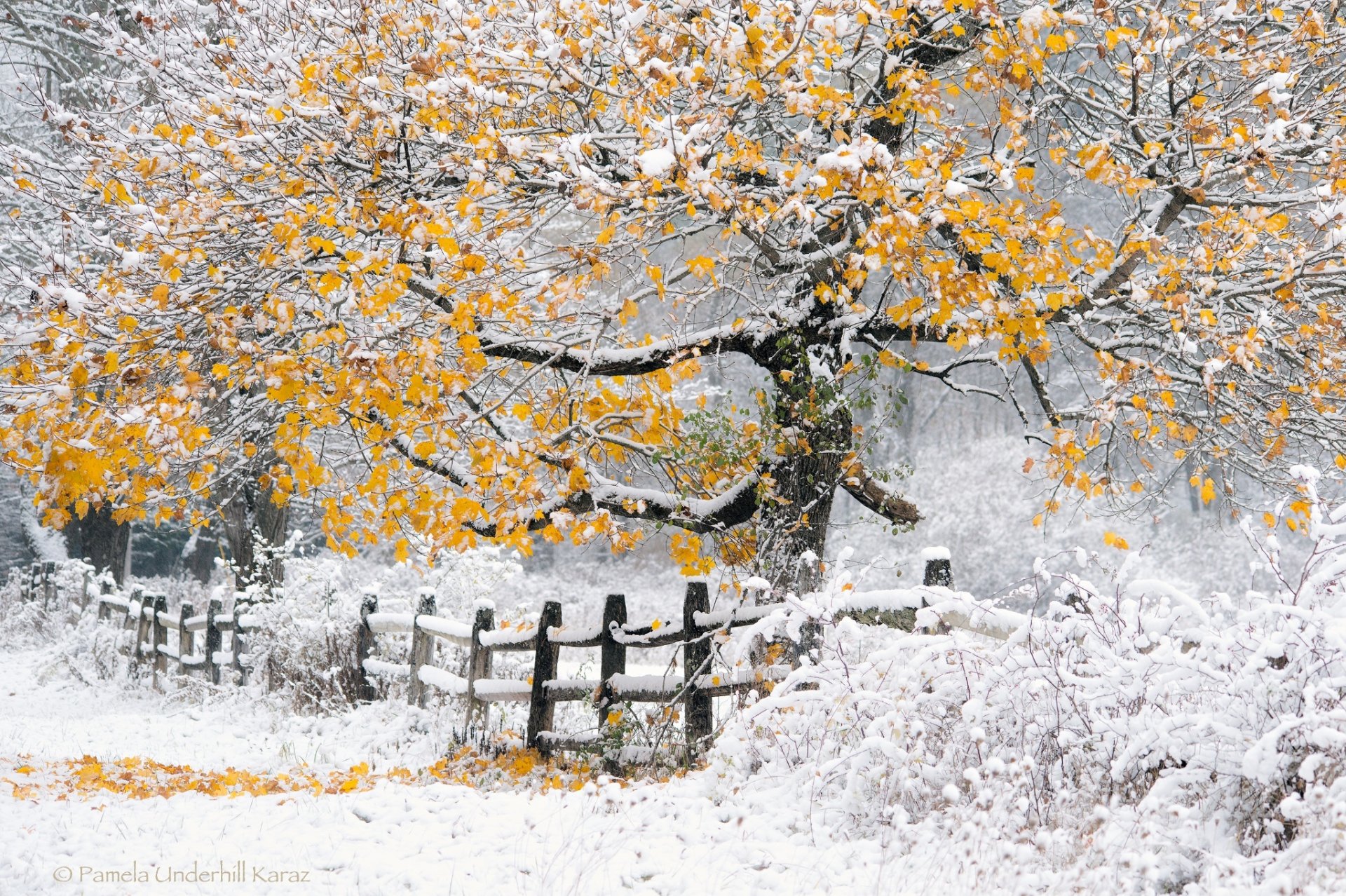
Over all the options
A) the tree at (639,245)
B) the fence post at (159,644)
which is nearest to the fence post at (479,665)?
the tree at (639,245)

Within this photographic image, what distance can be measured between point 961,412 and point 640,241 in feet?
102

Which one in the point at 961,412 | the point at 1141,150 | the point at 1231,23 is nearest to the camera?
the point at 1141,150

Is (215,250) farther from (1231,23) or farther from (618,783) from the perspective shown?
(1231,23)

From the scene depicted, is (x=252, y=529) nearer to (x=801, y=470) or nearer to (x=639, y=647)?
(x=639, y=647)

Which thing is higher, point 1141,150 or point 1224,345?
point 1141,150

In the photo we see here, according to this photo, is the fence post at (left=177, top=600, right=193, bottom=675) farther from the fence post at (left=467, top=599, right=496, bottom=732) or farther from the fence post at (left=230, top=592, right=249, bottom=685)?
the fence post at (left=467, top=599, right=496, bottom=732)

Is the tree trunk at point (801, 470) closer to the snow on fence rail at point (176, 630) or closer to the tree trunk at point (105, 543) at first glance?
the snow on fence rail at point (176, 630)

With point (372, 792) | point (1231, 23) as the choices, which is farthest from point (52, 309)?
point (1231, 23)

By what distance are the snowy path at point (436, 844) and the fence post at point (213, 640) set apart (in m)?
6.63

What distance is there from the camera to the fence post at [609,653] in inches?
281

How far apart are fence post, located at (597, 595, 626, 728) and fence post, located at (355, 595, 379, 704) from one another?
410cm

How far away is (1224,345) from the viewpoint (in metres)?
6.23

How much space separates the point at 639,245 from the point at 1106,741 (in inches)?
165

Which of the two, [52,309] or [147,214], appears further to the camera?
[147,214]
